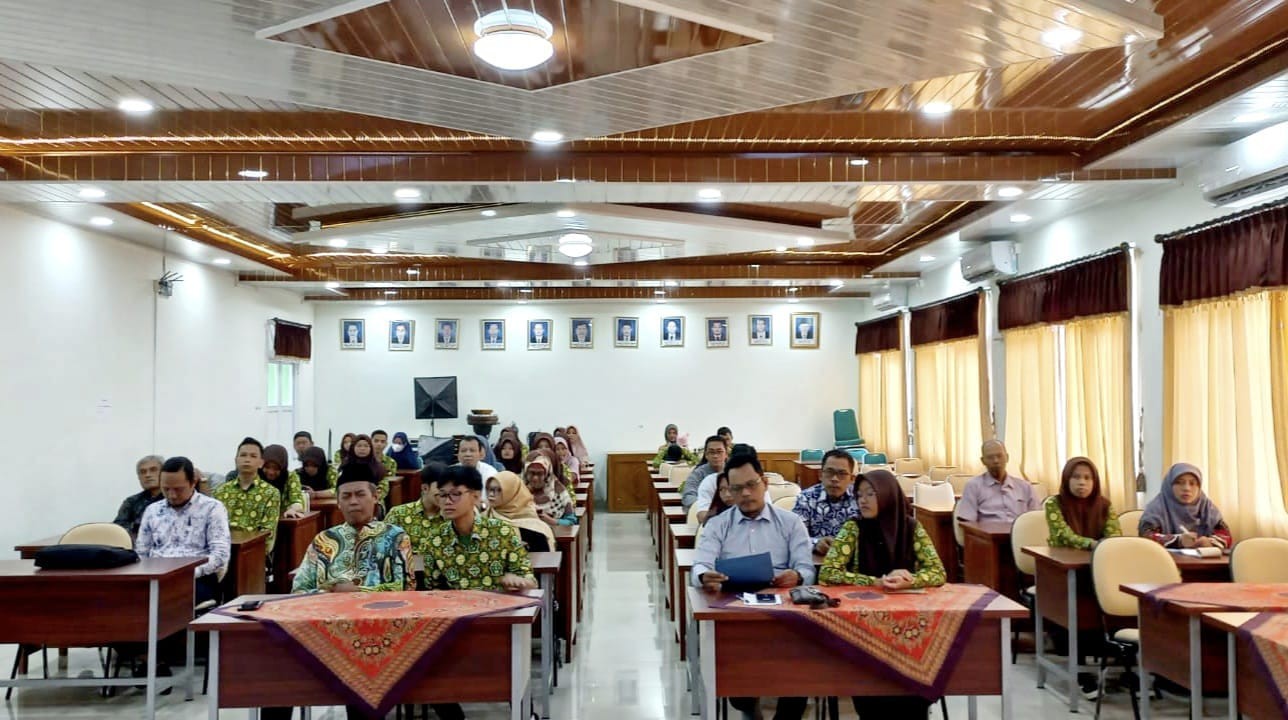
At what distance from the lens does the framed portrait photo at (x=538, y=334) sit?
1556 cm

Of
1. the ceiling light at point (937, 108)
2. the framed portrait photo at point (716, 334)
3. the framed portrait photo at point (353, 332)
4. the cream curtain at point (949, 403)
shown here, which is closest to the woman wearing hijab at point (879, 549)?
the ceiling light at point (937, 108)

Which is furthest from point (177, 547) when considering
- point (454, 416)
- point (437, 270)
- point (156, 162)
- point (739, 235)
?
point (454, 416)

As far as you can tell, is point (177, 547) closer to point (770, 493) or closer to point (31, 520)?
point (31, 520)

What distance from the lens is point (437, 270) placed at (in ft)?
41.9

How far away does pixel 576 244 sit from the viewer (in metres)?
9.33

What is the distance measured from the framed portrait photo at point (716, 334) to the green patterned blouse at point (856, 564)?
1110 cm

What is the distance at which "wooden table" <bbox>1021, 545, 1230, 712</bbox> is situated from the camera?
5.21m

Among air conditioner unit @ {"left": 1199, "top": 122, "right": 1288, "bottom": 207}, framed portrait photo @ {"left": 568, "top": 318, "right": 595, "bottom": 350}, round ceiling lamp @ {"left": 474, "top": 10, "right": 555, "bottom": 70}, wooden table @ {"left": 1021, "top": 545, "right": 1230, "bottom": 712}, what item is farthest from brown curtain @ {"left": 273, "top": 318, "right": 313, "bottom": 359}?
air conditioner unit @ {"left": 1199, "top": 122, "right": 1288, "bottom": 207}

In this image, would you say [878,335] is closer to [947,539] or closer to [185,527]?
[947,539]

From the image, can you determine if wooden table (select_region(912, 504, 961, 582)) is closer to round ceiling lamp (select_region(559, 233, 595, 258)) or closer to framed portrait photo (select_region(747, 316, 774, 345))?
round ceiling lamp (select_region(559, 233, 595, 258))

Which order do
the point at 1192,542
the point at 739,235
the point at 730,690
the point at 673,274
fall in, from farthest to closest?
the point at 673,274 → the point at 739,235 → the point at 1192,542 → the point at 730,690

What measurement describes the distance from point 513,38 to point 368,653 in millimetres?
2643

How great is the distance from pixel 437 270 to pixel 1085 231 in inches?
318

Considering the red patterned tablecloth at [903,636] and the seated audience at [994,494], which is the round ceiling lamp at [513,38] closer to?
the red patterned tablecloth at [903,636]
